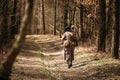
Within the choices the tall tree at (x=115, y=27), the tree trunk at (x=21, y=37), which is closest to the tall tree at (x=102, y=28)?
the tall tree at (x=115, y=27)

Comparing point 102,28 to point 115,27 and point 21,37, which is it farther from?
point 21,37

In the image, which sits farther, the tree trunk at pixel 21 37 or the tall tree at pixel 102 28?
the tall tree at pixel 102 28

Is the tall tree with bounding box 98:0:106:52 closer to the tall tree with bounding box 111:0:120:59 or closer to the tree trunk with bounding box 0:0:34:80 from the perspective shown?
the tall tree with bounding box 111:0:120:59

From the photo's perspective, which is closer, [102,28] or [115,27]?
[115,27]

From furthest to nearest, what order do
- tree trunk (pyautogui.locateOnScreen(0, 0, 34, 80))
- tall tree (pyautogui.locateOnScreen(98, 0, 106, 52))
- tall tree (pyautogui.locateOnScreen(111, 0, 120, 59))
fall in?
1. tall tree (pyautogui.locateOnScreen(98, 0, 106, 52))
2. tall tree (pyautogui.locateOnScreen(111, 0, 120, 59))
3. tree trunk (pyautogui.locateOnScreen(0, 0, 34, 80))

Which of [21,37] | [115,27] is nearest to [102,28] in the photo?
[115,27]

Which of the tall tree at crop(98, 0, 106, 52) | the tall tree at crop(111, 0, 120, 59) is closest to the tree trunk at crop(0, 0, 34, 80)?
the tall tree at crop(111, 0, 120, 59)

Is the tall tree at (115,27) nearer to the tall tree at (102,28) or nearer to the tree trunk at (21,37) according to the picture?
the tall tree at (102,28)

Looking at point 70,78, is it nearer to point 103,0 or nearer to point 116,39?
point 116,39

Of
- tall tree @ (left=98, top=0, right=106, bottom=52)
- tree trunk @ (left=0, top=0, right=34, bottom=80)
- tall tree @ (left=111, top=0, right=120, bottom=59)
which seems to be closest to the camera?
tree trunk @ (left=0, top=0, right=34, bottom=80)

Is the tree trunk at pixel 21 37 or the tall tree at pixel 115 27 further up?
the tree trunk at pixel 21 37

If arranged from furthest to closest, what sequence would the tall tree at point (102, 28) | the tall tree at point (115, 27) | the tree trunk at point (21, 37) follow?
the tall tree at point (102, 28)
the tall tree at point (115, 27)
the tree trunk at point (21, 37)

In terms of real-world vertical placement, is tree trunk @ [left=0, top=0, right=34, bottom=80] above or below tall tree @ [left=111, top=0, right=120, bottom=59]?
above

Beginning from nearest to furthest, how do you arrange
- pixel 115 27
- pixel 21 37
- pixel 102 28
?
pixel 21 37 → pixel 115 27 → pixel 102 28
